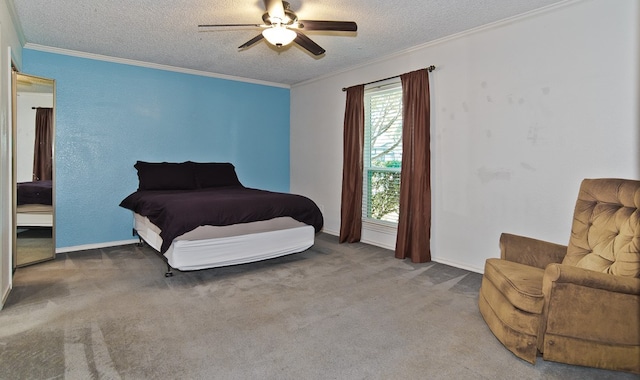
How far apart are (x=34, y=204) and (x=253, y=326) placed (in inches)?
120

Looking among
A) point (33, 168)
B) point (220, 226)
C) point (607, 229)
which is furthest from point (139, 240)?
point (607, 229)

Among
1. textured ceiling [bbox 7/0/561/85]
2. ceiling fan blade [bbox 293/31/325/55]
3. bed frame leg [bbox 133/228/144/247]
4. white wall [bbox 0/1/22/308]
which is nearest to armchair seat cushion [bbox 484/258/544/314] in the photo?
textured ceiling [bbox 7/0/561/85]

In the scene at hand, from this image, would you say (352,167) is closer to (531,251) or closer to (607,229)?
(531,251)

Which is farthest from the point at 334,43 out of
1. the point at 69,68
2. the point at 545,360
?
the point at 545,360

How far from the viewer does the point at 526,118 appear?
10.3ft

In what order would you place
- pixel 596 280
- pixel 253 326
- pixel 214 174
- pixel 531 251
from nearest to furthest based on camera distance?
pixel 596 280 < pixel 253 326 < pixel 531 251 < pixel 214 174

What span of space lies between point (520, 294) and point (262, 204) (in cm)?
237

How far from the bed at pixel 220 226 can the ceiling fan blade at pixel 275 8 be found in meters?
1.71

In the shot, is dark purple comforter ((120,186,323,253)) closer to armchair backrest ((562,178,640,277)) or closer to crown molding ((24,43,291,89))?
crown molding ((24,43,291,89))

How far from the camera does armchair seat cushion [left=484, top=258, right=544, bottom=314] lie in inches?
75.2

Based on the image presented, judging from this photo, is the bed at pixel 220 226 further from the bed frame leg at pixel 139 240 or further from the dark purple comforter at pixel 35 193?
the dark purple comforter at pixel 35 193

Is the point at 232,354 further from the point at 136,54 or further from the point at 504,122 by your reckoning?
the point at 136,54

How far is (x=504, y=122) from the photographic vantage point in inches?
129

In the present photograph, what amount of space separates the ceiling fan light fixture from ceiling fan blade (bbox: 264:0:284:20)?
4.2 inches
